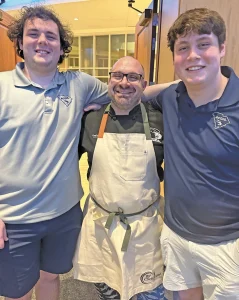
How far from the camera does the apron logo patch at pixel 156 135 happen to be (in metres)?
1.17

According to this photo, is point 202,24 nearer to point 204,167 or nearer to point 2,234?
point 204,167

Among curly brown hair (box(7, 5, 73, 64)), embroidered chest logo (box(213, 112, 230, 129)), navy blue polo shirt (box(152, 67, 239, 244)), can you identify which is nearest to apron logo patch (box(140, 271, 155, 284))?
navy blue polo shirt (box(152, 67, 239, 244))

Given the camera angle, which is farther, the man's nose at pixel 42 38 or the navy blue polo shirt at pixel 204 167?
the man's nose at pixel 42 38

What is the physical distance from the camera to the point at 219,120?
93cm

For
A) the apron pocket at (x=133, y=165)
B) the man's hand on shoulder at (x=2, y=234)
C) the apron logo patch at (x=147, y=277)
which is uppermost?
the apron pocket at (x=133, y=165)

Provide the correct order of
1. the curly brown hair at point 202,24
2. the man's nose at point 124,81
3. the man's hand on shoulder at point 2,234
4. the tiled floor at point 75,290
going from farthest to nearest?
the tiled floor at point 75,290 < the man's nose at point 124,81 < the man's hand on shoulder at point 2,234 < the curly brown hair at point 202,24

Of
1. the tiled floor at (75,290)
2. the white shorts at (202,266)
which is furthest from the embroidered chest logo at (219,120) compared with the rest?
the tiled floor at (75,290)

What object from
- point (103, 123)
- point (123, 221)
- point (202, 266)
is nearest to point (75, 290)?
point (123, 221)

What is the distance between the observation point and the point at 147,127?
3.83ft

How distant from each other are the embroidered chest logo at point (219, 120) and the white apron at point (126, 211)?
30 centimetres

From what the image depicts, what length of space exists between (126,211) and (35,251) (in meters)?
0.41

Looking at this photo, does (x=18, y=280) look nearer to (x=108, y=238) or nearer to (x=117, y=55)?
(x=108, y=238)

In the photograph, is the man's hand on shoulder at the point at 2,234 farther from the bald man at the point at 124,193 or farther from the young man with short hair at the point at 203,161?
the young man with short hair at the point at 203,161

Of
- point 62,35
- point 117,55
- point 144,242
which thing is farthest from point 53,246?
point 117,55
